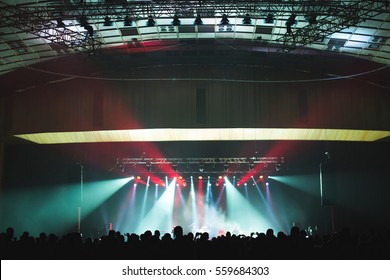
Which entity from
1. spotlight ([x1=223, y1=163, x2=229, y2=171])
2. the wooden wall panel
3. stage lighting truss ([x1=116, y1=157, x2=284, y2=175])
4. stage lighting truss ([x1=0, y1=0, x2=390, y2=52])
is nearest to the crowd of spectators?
stage lighting truss ([x1=0, y1=0, x2=390, y2=52])

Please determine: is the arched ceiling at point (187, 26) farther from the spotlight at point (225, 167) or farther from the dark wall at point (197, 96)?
the spotlight at point (225, 167)

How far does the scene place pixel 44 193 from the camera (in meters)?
23.2

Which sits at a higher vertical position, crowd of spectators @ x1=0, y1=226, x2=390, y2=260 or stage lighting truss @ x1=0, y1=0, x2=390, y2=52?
stage lighting truss @ x1=0, y1=0, x2=390, y2=52

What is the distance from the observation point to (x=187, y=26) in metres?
18.7

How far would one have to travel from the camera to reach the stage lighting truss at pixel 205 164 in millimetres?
24969

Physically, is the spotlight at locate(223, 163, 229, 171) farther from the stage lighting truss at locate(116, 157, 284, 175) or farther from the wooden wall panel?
the wooden wall panel

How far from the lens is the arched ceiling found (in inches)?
600

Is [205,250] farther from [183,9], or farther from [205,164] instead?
Result: [205,164]

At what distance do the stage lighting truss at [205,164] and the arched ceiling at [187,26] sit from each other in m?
6.71

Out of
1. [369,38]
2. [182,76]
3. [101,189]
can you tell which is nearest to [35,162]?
[101,189]

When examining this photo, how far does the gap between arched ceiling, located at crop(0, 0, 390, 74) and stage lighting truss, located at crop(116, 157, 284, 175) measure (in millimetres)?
6714

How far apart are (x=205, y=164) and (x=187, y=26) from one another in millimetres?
10341

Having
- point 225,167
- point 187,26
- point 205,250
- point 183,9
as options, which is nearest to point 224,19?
point 183,9

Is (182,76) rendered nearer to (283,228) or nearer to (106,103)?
(106,103)
